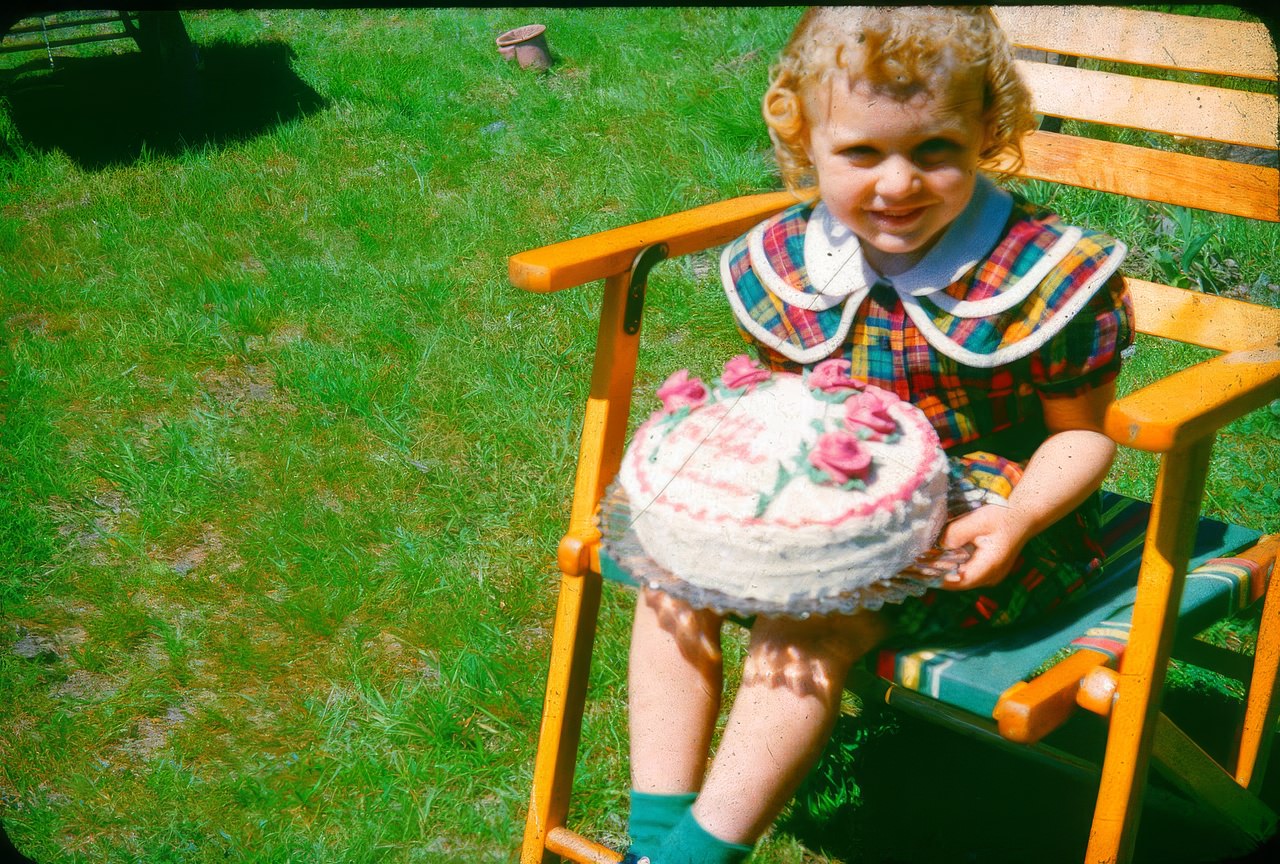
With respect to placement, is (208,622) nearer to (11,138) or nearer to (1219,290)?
(1219,290)

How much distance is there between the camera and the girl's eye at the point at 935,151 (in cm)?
145

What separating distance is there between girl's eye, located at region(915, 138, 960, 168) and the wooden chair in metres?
0.38

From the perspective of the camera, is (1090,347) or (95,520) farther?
(95,520)

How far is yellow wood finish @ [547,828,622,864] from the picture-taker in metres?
1.62

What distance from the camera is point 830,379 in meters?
1.49

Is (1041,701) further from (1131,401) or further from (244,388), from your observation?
(244,388)

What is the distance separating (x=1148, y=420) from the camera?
3.70 feet

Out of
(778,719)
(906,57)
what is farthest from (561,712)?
(906,57)

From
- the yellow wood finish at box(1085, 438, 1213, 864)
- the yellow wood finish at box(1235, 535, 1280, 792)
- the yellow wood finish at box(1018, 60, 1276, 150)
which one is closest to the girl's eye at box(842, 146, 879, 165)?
the yellow wood finish at box(1085, 438, 1213, 864)

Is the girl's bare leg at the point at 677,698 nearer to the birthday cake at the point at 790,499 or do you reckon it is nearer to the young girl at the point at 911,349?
the young girl at the point at 911,349

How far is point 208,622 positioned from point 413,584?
0.43 m

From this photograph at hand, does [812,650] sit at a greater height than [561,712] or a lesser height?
greater

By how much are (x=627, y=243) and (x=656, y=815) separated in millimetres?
799

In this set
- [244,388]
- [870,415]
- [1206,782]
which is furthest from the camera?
[244,388]
